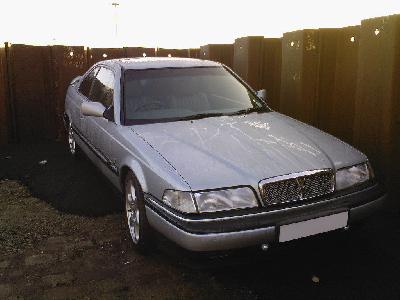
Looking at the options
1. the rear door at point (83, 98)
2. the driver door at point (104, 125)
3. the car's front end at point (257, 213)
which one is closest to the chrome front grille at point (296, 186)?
the car's front end at point (257, 213)

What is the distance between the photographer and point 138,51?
9.27m

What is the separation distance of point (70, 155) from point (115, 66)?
2.83m

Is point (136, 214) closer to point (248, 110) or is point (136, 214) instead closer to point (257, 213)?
point (257, 213)

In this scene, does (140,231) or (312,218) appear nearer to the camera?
(312,218)

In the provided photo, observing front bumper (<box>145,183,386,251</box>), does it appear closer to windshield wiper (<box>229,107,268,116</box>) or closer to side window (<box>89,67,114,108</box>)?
windshield wiper (<box>229,107,268,116</box>)

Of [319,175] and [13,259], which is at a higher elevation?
[319,175]

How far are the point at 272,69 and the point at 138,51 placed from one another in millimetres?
3203

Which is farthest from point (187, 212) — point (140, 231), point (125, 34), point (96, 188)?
point (125, 34)

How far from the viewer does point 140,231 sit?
358 centimetres

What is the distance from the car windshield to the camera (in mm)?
4227

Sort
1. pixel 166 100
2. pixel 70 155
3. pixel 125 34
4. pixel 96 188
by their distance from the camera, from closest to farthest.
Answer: pixel 166 100
pixel 96 188
pixel 70 155
pixel 125 34

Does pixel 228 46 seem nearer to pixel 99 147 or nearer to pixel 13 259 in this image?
pixel 99 147

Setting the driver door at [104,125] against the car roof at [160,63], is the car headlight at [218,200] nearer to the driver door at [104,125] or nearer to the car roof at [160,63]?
the driver door at [104,125]

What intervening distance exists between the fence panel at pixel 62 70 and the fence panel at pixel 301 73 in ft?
13.4
